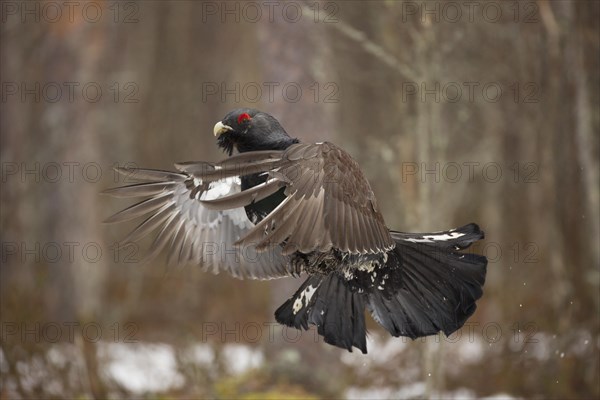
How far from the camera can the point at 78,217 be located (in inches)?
408

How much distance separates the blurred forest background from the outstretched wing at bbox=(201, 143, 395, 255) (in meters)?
2.06

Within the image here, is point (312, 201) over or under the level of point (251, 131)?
under

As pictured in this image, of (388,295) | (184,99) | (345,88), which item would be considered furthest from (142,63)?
(388,295)

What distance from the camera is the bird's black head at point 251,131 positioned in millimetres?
4324

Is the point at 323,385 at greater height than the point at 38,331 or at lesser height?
lesser

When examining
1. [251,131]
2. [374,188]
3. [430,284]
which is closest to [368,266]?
[430,284]

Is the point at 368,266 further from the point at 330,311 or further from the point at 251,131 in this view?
the point at 251,131

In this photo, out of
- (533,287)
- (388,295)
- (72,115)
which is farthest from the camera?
(72,115)

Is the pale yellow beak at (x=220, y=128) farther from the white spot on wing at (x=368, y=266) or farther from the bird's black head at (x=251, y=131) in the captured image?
the white spot on wing at (x=368, y=266)

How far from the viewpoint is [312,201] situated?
3660 millimetres

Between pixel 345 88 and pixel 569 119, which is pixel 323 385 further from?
pixel 345 88

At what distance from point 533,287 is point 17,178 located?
221 inches

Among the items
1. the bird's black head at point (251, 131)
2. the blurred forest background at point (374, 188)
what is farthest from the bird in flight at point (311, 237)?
the blurred forest background at point (374, 188)

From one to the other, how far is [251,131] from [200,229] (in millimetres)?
993
